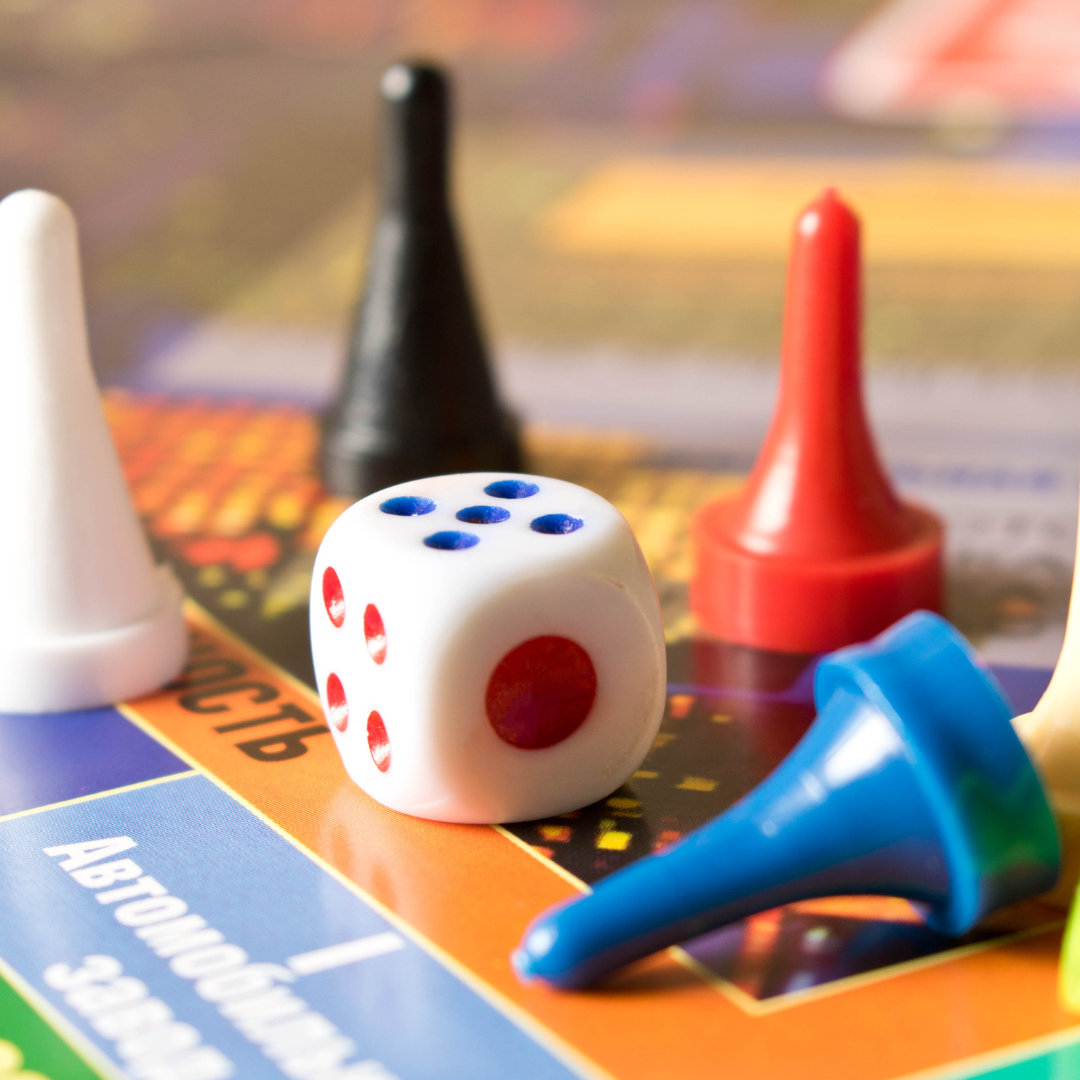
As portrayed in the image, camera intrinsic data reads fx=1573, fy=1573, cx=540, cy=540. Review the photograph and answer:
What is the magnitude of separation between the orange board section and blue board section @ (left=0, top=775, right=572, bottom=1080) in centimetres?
1

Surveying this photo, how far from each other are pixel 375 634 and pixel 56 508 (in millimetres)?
271

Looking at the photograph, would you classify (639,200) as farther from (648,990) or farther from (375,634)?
(648,990)

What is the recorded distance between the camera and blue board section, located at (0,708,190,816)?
2.89 ft

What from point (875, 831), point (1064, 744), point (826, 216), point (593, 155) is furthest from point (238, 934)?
point (593, 155)

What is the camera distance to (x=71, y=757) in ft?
3.02

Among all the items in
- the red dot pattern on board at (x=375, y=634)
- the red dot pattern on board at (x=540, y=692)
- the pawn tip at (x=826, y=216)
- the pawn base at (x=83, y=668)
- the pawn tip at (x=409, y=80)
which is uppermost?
the pawn tip at (x=409, y=80)

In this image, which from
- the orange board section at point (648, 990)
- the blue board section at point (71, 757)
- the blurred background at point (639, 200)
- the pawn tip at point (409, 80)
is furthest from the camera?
the blurred background at point (639, 200)

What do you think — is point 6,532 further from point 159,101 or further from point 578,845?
point 159,101

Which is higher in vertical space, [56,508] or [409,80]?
[409,80]

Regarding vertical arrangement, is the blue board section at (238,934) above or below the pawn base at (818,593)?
below

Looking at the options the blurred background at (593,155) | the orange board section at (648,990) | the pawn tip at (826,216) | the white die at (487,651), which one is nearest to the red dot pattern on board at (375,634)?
the white die at (487,651)

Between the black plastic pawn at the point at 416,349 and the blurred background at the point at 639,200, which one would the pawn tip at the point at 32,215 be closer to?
the black plastic pawn at the point at 416,349

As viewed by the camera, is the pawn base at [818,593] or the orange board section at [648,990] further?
the pawn base at [818,593]

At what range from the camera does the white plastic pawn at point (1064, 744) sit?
2.42ft
